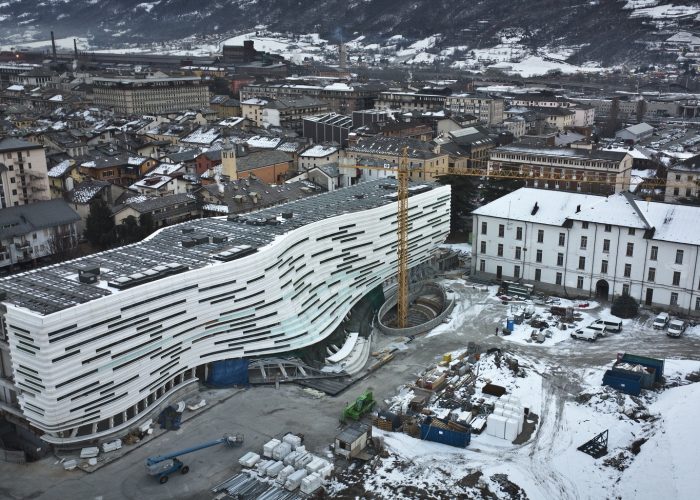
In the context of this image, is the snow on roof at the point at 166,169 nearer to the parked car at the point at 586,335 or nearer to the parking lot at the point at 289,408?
the parking lot at the point at 289,408

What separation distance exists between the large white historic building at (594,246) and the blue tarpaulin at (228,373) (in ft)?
96.6

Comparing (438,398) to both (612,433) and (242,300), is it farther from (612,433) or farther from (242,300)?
(242,300)

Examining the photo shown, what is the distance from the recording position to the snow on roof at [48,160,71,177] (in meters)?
94.4

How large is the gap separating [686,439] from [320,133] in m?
96.1

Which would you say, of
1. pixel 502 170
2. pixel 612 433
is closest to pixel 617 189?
pixel 502 170

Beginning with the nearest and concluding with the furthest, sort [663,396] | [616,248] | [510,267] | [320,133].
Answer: [663,396] → [616,248] → [510,267] → [320,133]

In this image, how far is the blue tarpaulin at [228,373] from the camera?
47.1 meters

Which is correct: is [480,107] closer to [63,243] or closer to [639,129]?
[639,129]

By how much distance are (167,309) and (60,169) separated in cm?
6049

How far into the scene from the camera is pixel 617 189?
98125 millimetres

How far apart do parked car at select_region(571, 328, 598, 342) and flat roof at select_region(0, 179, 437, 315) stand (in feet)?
64.6

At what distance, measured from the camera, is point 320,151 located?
350 ft

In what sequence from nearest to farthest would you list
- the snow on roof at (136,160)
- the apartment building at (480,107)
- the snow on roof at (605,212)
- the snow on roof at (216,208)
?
the snow on roof at (605,212), the snow on roof at (216,208), the snow on roof at (136,160), the apartment building at (480,107)

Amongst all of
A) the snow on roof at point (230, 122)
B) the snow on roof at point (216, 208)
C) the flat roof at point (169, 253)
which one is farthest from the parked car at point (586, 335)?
the snow on roof at point (230, 122)
